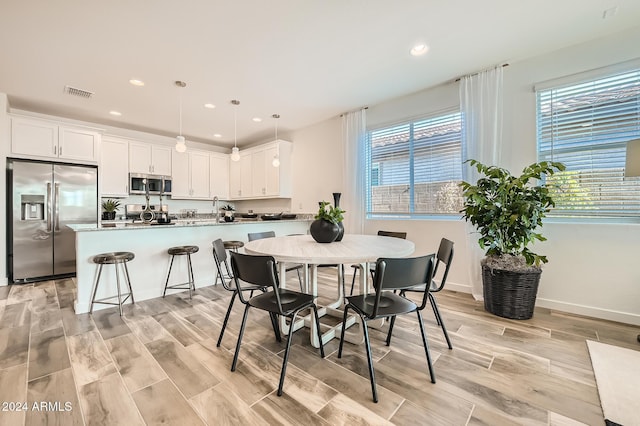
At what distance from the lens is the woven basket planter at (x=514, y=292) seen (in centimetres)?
251

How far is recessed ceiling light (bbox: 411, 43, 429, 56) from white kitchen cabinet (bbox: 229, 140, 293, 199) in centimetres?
306

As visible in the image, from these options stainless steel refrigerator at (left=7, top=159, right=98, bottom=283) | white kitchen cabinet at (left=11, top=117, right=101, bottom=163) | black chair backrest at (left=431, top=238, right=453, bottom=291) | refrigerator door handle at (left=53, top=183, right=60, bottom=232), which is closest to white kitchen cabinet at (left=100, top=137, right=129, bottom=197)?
white kitchen cabinet at (left=11, top=117, right=101, bottom=163)

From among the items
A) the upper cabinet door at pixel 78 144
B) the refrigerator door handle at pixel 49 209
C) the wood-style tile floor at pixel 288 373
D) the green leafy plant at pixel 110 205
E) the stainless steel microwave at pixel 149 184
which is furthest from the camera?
the stainless steel microwave at pixel 149 184

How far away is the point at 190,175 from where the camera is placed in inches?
223

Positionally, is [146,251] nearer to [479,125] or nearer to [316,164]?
[316,164]

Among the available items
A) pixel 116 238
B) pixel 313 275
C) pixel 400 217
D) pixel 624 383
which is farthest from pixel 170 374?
pixel 400 217

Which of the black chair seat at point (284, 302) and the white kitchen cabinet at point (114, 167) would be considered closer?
the black chair seat at point (284, 302)

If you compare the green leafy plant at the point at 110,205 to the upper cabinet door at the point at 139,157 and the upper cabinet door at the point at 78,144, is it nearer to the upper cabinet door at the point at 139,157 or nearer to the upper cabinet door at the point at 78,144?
the upper cabinet door at the point at 139,157

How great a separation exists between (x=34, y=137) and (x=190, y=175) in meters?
2.30

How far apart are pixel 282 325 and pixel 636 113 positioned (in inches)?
146

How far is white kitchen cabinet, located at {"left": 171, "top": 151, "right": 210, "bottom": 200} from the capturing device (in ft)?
18.0

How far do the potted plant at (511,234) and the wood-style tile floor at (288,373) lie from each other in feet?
0.74

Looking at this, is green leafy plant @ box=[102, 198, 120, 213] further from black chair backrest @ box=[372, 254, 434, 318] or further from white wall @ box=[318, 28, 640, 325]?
white wall @ box=[318, 28, 640, 325]

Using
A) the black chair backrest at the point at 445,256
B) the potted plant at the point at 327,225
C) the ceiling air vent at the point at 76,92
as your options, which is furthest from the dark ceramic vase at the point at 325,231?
the ceiling air vent at the point at 76,92
